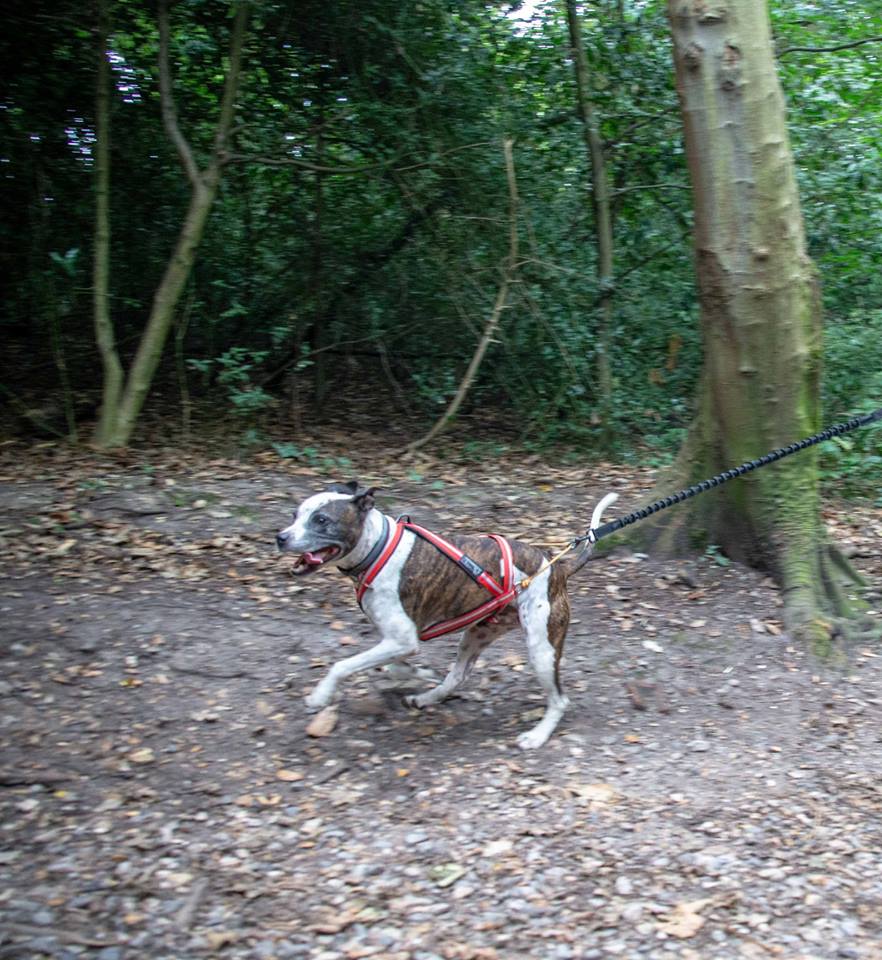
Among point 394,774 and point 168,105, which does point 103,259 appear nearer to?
point 168,105

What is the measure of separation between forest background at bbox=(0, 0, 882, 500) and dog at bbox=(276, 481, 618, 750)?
4.81 m

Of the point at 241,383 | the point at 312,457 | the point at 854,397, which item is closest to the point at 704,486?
the point at 312,457

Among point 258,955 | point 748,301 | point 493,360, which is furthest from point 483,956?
point 493,360

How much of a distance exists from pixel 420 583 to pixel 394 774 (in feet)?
3.11

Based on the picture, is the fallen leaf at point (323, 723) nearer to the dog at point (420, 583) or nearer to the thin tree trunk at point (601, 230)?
the dog at point (420, 583)

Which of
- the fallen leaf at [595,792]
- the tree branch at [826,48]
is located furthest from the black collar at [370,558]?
the tree branch at [826,48]

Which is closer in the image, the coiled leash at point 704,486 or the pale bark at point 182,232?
the coiled leash at point 704,486

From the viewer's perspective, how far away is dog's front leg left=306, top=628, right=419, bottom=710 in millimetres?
5305

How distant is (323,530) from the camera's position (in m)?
5.11

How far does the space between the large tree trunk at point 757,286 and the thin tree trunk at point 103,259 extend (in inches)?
213

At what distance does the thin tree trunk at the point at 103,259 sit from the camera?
379 inches

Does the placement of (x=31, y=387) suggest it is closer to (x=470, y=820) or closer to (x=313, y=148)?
(x=313, y=148)

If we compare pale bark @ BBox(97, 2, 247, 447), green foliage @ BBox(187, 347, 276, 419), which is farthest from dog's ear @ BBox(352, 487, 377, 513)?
pale bark @ BBox(97, 2, 247, 447)

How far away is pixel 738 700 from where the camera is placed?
19.6ft
